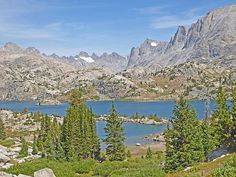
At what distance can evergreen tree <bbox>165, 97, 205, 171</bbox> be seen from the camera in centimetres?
7022

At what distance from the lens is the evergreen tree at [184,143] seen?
230 feet

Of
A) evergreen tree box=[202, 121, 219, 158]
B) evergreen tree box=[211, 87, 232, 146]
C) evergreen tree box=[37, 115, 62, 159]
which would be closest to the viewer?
evergreen tree box=[211, 87, 232, 146]

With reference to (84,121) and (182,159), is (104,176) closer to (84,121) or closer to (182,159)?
(182,159)

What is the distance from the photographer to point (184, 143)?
7250cm

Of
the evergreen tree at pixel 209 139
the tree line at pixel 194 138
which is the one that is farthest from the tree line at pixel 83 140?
the tree line at pixel 194 138

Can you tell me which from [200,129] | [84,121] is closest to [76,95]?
[84,121]

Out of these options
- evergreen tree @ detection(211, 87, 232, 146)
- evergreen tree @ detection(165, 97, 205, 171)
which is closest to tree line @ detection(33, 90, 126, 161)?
evergreen tree @ detection(165, 97, 205, 171)

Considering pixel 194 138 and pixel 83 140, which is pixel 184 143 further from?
pixel 83 140

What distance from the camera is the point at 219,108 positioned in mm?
77312

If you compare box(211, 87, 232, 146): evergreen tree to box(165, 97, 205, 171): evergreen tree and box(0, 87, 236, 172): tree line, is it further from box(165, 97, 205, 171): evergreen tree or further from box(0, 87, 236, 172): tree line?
box(165, 97, 205, 171): evergreen tree

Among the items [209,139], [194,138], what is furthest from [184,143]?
[209,139]

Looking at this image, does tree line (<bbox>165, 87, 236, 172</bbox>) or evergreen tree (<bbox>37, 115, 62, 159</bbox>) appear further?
evergreen tree (<bbox>37, 115, 62, 159</bbox>)

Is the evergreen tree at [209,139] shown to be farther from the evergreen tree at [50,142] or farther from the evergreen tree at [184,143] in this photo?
the evergreen tree at [50,142]

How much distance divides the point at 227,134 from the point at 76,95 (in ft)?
172
